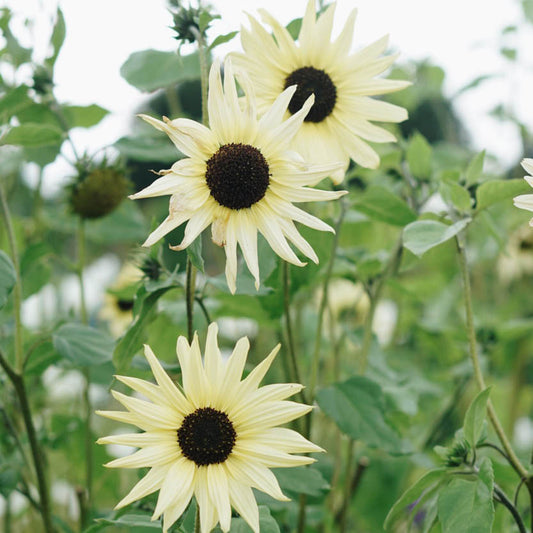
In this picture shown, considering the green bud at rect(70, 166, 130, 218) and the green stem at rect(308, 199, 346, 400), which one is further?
the green bud at rect(70, 166, 130, 218)

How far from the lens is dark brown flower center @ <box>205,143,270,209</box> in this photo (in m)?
0.38

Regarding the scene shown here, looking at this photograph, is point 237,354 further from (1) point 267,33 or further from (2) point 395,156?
(2) point 395,156

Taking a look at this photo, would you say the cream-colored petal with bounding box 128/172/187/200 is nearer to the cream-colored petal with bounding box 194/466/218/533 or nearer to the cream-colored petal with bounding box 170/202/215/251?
the cream-colored petal with bounding box 170/202/215/251

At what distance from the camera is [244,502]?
36cm

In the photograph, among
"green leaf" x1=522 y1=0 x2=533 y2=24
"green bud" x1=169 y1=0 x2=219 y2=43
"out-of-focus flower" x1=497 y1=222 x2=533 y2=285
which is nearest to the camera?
"green bud" x1=169 y1=0 x2=219 y2=43

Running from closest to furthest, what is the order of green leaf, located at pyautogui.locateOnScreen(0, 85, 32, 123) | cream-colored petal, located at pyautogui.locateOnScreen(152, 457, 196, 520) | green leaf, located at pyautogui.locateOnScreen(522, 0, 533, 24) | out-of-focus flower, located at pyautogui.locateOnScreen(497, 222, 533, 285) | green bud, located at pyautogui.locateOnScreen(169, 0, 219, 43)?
cream-colored petal, located at pyautogui.locateOnScreen(152, 457, 196, 520) < green bud, located at pyautogui.locateOnScreen(169, 0, 219, 43) < green leaf, located at pyautogui.locateOnScreen(0, 85, 32, 123) < green leaf, located at pyautogui.locateOnScreen(522, 0, 533, 24) < out-of-focus flower, located at pyautogui.locateOnScreen(497, 222, 533, 285)

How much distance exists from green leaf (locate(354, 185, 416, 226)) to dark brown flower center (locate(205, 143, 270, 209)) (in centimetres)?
17

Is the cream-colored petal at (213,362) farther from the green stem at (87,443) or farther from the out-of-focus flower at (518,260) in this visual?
the out-of-focus flower at (518,260)

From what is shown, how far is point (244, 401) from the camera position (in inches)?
14.5

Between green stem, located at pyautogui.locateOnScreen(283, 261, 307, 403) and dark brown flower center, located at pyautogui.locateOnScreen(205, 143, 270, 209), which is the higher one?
dark brown flower center, located at pyautogui.locateOnScreen(205, 143, 270, 209)

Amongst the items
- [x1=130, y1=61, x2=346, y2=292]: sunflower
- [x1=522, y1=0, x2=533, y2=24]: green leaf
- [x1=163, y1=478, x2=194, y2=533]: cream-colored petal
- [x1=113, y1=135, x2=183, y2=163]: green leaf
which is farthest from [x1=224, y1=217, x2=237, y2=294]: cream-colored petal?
[x1=522, y1=0, x2=533, y2=24]: green leaf

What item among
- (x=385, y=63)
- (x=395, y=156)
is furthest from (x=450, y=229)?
(x=395, y=156)

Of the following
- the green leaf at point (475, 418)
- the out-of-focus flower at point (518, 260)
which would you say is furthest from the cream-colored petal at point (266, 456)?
the out-of-focus flower at point (518, 260)

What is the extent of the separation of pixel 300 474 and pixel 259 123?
0.23m
